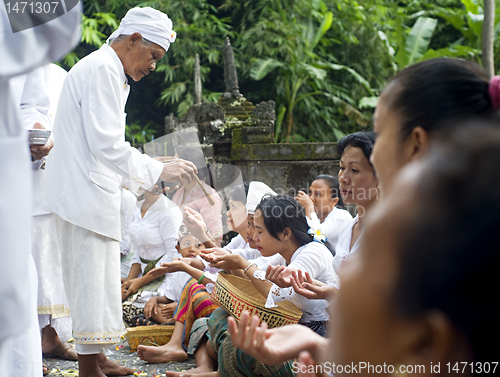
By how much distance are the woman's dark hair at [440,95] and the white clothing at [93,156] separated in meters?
2.01

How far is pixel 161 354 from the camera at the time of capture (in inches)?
149

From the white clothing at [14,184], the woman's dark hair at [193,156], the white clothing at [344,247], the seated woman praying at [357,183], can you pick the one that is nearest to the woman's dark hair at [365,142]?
the seated woman praying at [357,183]

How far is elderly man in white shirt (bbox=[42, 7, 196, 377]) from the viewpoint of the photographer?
3012 millimetres

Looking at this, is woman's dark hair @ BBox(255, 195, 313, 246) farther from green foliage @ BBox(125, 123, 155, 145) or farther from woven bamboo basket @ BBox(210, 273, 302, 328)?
green foliage @ BBox(125, 123, 155, 145)

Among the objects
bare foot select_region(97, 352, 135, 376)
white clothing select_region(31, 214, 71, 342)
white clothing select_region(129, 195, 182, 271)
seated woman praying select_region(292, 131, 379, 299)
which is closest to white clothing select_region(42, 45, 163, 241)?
white clothing select_region(31, 214, 71, 342)

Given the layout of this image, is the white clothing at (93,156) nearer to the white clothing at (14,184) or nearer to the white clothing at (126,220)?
the white clothing at (14,184)

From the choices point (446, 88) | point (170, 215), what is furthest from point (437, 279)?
point (170, 215)

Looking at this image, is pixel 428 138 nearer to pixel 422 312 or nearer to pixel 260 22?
pixel 422 312

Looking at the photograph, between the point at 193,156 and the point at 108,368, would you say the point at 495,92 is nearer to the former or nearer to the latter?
the point at 108,368

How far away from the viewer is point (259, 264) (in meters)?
3.78

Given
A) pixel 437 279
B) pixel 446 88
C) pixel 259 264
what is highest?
pixel 446 88

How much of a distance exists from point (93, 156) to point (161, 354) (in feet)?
5.35

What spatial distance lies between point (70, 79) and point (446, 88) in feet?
8.11

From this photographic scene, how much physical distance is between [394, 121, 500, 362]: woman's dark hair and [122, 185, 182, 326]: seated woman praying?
4079 mm
